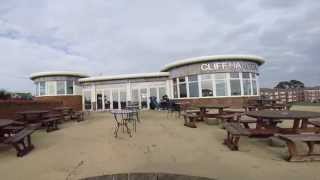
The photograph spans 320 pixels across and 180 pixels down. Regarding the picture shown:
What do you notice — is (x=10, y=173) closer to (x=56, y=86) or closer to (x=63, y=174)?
(x=63, y=174)

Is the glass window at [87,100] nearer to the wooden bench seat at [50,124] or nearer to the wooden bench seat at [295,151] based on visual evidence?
the wooden bench seat at [50,124]

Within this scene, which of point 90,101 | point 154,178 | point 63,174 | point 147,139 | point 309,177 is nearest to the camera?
point 154,178

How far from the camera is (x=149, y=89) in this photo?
25.4 m

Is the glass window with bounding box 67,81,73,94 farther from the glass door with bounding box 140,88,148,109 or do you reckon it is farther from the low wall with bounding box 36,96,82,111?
the glass door with bounding box 140,88,148,109

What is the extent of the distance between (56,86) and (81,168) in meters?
24.6

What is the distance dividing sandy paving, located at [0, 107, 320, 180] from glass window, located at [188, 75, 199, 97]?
42.0ft

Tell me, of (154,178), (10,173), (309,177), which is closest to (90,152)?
(10,173)

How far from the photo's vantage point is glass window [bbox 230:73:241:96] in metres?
21.7

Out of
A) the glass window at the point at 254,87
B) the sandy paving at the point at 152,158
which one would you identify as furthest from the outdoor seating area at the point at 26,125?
the glass window at the point at 254,87

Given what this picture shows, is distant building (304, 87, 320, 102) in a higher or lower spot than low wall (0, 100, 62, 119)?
higher

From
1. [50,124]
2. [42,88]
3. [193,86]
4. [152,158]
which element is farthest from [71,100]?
[152,158]

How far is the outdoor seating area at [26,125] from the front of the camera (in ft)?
24.5

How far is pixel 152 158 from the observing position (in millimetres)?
6699

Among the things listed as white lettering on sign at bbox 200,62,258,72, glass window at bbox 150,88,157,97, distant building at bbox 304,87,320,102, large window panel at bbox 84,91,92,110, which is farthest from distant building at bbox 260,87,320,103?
large window panel at bbox 84,91,92,110
